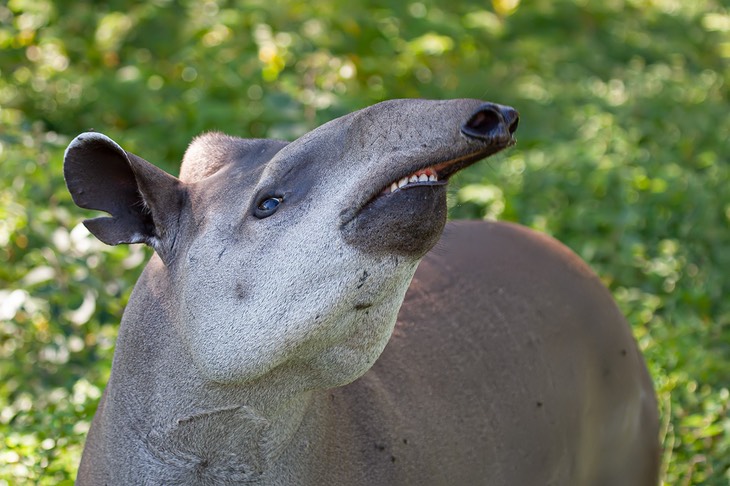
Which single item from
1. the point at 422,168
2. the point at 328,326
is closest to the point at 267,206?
the point at 328,326

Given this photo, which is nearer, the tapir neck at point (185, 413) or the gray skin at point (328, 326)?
the gray skin at point (328, 326)

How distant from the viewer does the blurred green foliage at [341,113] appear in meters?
5.05

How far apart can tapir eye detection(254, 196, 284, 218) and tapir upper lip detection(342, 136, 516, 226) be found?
251 mm

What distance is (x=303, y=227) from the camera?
A: 2.65 m

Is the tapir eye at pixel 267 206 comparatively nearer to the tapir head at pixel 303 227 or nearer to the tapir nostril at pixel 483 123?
the tapir head at pixel 303 227

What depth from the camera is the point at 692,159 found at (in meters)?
8.55

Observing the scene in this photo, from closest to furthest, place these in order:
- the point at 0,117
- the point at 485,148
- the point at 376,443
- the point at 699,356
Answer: the point at 485,148 < the point at 376,443 < the point at 699,356 < the point at 0,117

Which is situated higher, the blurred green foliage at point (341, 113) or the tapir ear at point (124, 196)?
the tapir ear at point (124, 196)

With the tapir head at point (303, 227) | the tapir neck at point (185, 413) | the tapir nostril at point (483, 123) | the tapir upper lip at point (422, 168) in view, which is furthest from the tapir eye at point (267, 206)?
the tapir nostril at point (483, 123)

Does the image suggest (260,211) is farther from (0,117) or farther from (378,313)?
(0,117)

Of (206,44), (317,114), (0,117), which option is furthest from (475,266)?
(206,44)

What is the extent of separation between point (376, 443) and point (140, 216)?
95cm

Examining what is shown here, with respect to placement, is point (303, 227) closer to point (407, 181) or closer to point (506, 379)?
point (407, 181)

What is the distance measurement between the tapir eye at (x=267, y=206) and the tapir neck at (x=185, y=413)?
1.28ft
